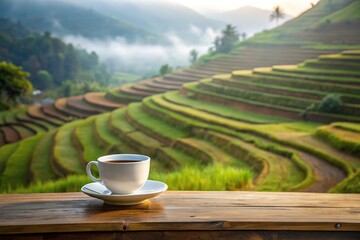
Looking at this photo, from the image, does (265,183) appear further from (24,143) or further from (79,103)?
(79,103)

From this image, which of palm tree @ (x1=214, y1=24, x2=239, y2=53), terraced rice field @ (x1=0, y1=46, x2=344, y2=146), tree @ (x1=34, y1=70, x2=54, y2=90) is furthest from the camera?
palm tree @ (x1=214, y1=24, x2=239, y2=53)

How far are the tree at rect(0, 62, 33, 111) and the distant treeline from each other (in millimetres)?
884

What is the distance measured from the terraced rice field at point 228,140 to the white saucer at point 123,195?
3.02 meters

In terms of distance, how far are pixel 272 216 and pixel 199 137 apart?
28.6 ft

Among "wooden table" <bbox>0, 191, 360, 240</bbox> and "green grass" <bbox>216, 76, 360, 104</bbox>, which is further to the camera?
"green grass" <bbox>216, 76, 360, 104</bbox>

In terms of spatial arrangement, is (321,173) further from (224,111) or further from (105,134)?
(105,134)

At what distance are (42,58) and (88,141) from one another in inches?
472

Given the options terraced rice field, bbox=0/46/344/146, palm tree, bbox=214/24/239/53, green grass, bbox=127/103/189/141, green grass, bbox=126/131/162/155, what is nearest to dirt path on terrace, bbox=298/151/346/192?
green grass, bbox=126/131/162/155

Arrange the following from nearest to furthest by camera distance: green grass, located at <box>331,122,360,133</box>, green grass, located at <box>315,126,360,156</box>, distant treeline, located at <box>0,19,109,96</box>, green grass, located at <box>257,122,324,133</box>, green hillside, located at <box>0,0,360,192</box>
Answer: green hillside, located at <box>0,0,360,192</box> → green grass, located at <box>315,126,360,156</box> → green grass, located at <box>331,122,360,133</box> → green grass, located at <box>257,122,324,133</box> → distant treeline, located at <box>0,19,109,96</box>

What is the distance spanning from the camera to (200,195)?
143 cm

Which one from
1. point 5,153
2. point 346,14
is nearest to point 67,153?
point 5,153

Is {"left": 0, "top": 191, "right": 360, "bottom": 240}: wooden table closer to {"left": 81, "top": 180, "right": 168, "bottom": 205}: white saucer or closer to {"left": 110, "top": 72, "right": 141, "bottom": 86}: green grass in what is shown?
{"left": 81, "top": 180, "right": 168, "bottom": 205}: white saucer

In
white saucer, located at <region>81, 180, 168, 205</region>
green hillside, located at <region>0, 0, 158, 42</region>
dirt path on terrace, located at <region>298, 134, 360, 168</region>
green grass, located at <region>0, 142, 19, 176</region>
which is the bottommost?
green grass, located at <region>0, 142, 19, 176</region>

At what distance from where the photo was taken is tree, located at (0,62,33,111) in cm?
1658
